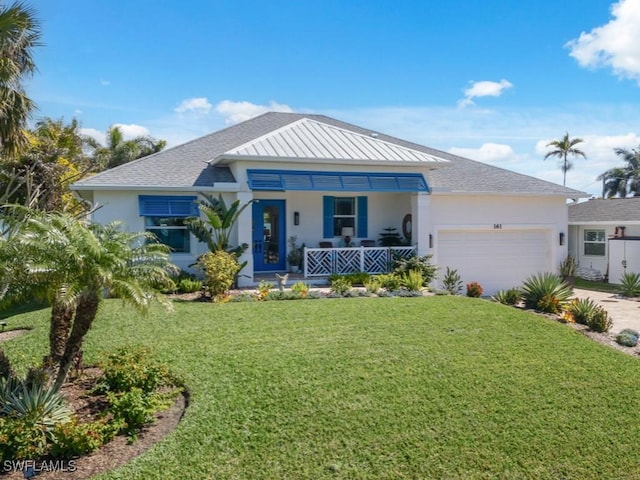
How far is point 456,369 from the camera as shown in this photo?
25.1 feet

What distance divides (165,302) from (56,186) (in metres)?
15.6

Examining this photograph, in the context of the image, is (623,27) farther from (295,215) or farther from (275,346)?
(275,346)

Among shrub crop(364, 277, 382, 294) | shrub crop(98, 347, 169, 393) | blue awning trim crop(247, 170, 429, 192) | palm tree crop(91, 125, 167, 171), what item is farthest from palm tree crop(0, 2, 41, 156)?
palm tree crop(91, 125, 167, 171)

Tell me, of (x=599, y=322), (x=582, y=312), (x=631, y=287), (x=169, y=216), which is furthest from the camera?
(x=631, y=287)

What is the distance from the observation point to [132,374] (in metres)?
6.64

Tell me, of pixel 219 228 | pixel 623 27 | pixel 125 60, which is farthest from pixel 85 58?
pixel 623 27

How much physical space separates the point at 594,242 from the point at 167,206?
22.9 m

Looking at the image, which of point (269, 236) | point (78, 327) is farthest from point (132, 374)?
point (269, 236)

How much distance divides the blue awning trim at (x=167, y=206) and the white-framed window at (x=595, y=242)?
2185 centimetres

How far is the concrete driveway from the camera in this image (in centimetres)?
1270

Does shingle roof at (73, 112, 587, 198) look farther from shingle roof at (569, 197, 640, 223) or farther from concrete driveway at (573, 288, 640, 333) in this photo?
shingle roof at (569, 197, 640, 223)

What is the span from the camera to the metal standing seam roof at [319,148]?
15.4 meters

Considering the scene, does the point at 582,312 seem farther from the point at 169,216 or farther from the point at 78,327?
the point at 169,216

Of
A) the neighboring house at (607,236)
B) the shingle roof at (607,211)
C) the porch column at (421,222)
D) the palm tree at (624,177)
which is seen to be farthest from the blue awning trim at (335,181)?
the palm tree at (624,177)
